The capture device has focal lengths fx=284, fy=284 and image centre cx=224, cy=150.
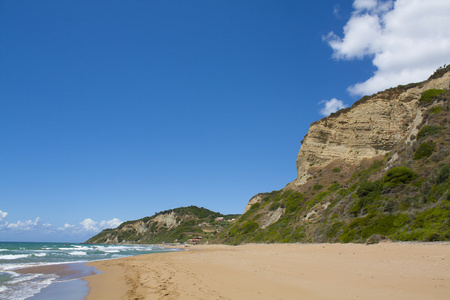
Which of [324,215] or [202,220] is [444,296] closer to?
[324,215]

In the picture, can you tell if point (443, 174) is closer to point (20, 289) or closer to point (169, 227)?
point (20, 289)

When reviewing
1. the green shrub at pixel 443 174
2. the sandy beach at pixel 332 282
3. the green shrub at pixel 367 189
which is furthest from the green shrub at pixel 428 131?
the sandy beach at pixel 332 282

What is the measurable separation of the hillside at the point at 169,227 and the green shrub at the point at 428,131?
71.9m

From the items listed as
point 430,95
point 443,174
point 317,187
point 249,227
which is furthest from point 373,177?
point 249,227

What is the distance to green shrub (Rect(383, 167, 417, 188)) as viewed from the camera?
19.7 m

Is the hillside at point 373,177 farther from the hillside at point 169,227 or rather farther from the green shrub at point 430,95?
the hillside at point 169,227

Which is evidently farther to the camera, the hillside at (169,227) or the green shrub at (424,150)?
the hillside at (169,227)

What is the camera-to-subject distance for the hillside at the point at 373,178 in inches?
648

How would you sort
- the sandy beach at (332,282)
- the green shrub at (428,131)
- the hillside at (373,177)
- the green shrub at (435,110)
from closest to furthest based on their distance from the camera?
the sandy beach at (332,282) → the hillside at (373,177) → the green shrub at (428,131) → the green shrub at (435,110)

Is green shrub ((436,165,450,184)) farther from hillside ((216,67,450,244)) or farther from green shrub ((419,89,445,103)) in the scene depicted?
green shrub ((419,89,445,103))

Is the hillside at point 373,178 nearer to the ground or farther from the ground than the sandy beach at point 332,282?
farther from the ground

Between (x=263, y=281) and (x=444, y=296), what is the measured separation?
4.47m

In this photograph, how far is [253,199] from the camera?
6444 centimetres

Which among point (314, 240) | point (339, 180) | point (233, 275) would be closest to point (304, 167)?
point (339, 180)
